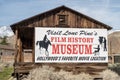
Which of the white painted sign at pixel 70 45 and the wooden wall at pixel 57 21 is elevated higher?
the wooden wall at pixel 57 21

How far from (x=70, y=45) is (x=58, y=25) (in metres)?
2.08

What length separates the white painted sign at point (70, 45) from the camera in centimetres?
3212

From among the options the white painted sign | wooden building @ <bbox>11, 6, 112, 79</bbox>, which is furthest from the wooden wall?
the white painted sign

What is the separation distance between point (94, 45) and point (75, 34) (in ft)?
6.49

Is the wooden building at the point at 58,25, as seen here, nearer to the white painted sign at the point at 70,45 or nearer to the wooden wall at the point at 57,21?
the wooden wall at the point at 57,21

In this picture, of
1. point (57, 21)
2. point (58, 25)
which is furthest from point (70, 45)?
point (57, 21)

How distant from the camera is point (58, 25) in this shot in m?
32.8

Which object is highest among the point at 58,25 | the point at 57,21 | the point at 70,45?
the point at 57,21

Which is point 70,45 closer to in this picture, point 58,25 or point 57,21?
point 58,25

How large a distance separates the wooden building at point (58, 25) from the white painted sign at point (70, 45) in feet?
1.30

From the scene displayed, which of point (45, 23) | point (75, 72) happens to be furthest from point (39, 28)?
point (75, 72)

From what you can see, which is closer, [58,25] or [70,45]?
[70,45]

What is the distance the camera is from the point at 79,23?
3309 cm

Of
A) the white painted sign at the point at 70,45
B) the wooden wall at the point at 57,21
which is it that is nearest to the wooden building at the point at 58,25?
the wooden wall at the point at 57,21
